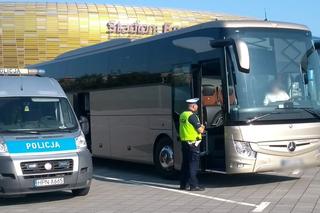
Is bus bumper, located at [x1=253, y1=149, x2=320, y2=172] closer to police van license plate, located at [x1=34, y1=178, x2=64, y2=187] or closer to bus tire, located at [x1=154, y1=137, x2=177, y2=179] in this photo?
bus tire, located at [x1=154, y1=137, x2=177, y2=179]

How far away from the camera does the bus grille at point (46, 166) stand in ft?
33.5

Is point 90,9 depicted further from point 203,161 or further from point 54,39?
point 203,161

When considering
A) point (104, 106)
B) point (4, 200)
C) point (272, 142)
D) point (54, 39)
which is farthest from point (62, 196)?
point (54, 39)

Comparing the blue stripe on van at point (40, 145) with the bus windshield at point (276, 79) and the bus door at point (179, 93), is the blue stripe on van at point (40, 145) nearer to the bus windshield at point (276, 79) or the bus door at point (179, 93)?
the bus door at point (179, 93)

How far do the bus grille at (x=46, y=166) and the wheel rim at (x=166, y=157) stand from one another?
3.30 metres

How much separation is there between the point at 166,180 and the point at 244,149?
2911 millimetres

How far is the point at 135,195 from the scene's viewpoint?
11.4 m

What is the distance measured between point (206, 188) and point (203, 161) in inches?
22.0

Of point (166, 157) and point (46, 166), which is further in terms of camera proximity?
point (166, 157)

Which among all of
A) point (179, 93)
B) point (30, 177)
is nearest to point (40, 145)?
Result: point (30, 177)

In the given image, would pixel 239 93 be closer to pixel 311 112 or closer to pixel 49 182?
pixel 311 112

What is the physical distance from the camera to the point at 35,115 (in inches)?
443

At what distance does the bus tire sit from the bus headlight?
2.36 meters

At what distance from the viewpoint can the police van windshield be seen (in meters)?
11.0
